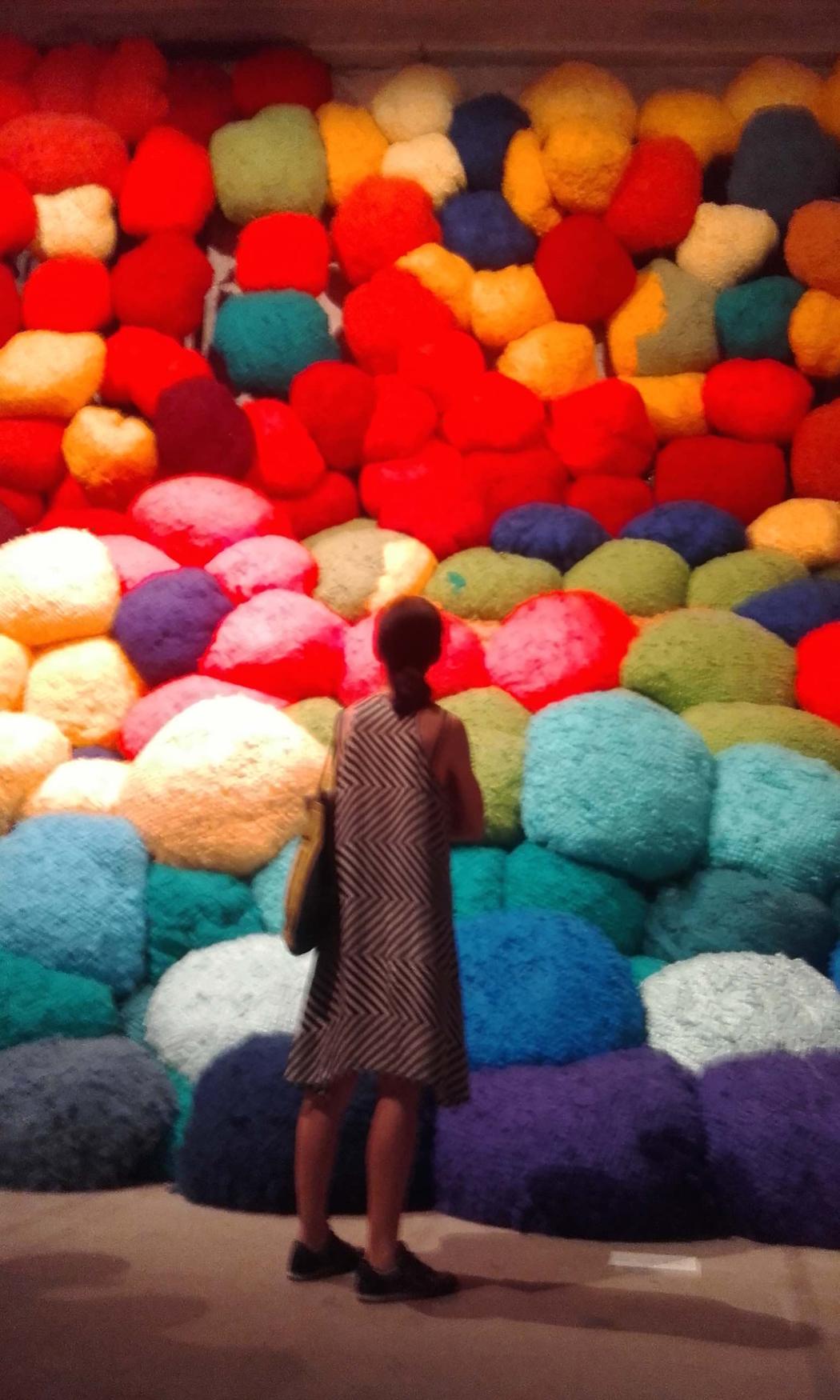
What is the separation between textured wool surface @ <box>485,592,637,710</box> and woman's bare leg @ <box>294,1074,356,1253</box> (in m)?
1.30

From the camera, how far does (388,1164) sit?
1.59m

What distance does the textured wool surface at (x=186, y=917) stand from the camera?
2.48 m

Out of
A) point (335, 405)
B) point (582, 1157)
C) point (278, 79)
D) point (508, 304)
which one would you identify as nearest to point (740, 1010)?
point (582, 1157)

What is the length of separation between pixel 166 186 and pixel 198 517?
0.94 m

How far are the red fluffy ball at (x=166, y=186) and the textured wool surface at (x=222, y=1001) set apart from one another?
2.05m

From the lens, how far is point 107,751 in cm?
299

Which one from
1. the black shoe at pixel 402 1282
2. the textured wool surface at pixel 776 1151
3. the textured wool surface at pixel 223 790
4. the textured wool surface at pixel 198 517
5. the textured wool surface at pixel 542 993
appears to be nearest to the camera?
the black shoe at pixel 402 1282

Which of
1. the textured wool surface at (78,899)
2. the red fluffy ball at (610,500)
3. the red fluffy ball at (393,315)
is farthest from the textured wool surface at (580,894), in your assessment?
the red fluffy ball at (393,315)

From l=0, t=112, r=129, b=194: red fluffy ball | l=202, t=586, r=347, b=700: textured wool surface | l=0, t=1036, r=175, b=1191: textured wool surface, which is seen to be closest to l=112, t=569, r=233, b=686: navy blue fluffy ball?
l=202, t=586, r=347, b=700: textured wool surface

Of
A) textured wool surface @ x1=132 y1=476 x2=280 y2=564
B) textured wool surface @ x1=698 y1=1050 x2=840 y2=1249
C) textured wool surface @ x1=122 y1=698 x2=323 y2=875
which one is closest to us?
textured wool surface @ x1=698 y1=1050 x2=840 y2=1249

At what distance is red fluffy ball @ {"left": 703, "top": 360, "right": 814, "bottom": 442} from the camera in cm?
349

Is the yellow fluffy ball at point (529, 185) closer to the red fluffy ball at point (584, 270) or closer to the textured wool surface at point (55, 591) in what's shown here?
the red fluffy ball at point (584, 270)

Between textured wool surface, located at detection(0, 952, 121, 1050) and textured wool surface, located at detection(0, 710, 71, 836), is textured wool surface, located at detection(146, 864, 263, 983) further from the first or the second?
textured wool surface, located at detection(0, 710, 71, 836)

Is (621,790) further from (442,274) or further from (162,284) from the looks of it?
(162,284)
